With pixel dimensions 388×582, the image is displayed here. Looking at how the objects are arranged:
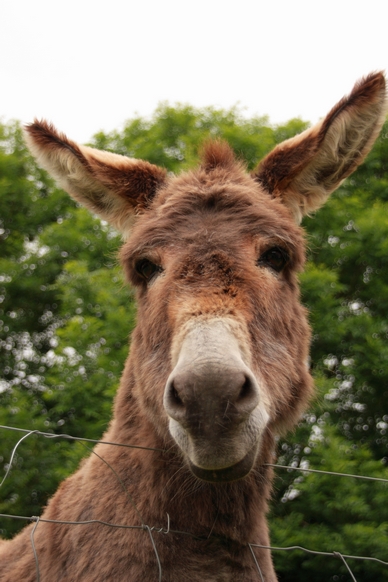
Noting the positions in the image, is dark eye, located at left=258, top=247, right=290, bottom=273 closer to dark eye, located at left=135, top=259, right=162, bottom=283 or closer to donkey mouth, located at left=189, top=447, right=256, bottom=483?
dark eye, located at left=135, top=259, right=162, bottom=283

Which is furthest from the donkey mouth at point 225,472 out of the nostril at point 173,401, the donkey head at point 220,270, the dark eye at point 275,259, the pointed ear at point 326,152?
the pointed ear at point 326,152

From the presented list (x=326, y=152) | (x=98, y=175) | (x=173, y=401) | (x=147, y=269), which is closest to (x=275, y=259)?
(x=147, y=269)

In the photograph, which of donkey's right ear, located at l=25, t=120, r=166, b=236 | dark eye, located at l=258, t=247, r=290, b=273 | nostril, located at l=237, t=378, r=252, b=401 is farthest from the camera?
donkey's right ear, located at l=25, t=120, r=166, b=236

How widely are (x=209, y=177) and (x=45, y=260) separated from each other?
37.5 ft

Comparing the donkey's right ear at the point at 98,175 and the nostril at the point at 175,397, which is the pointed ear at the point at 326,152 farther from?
the nostril at the point at 175,397

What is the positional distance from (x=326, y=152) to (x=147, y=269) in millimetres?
1620

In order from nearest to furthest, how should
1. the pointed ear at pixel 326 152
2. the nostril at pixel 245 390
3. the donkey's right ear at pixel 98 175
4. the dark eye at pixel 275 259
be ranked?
the nostril at pixel 245 390 < the dark eye at pixel 275 259 < the pointed ear at pixel 326 152 < the donkey's right ear at pixel 98 175

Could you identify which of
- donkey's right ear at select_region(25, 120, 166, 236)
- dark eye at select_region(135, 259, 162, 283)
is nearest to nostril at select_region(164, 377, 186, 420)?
dark eye at select_region(135, 259, 162, 283)

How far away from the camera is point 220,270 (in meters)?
2.95

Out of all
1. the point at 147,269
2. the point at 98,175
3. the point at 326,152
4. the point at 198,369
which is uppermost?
the point at 98,175

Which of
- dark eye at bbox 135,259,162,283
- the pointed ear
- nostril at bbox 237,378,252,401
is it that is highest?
the pointed ear

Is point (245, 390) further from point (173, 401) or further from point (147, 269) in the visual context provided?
point (147, 269)

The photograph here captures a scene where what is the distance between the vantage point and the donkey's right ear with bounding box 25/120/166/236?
3840 mm

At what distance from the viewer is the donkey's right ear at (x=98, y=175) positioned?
3840mm
